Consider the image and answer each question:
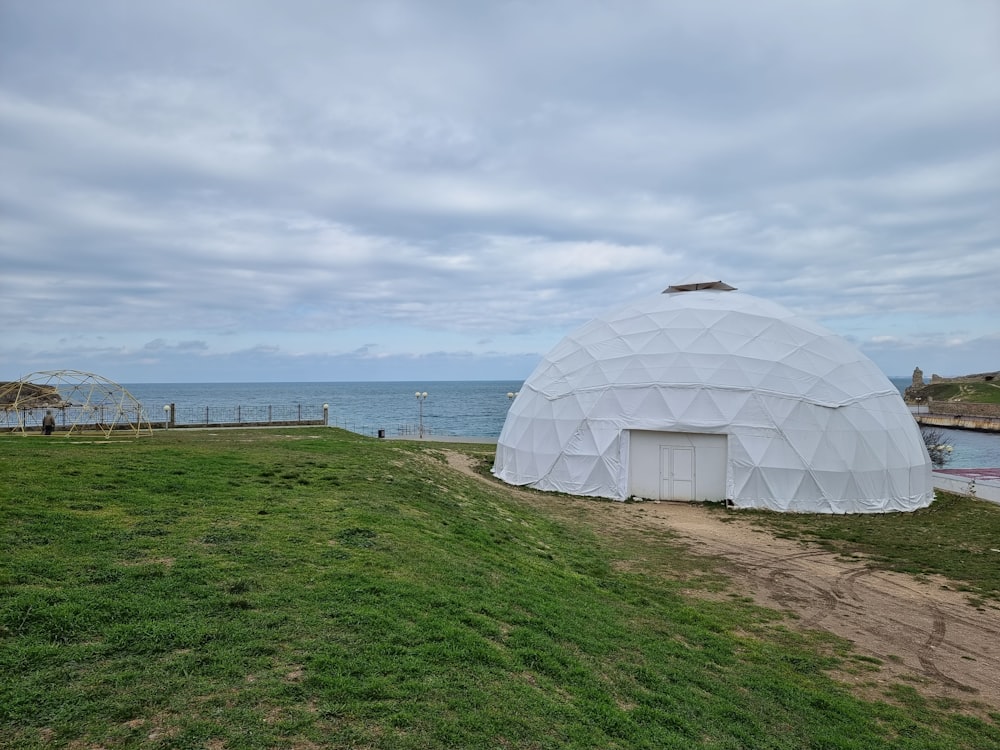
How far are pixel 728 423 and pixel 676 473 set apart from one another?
9.13 ft

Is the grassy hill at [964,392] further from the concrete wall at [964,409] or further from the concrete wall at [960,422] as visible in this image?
the concrete wall at [960,422]

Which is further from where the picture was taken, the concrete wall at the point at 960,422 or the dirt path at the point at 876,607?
the concrete wall at the point at 960,422

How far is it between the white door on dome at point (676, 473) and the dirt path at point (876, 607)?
361cm

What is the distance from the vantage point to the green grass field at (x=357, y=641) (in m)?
5.01

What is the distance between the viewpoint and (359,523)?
36.4ft

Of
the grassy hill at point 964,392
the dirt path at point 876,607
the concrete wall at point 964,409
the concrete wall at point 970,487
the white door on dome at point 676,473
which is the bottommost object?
the dirt path at point 876,607

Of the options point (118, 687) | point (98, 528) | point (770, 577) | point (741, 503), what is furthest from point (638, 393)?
point (118, 687)

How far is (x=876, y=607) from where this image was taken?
11883mm

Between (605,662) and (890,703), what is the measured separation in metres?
4.07

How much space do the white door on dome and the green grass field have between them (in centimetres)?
963

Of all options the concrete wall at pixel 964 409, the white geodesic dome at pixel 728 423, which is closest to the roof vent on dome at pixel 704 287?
the white geodesic dome at pixel 728 423

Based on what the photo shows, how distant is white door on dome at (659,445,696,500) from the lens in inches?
883

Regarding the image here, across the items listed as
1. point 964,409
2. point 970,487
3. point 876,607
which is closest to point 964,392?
point 964,409

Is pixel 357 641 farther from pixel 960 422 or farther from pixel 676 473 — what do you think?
pixel 960 422
